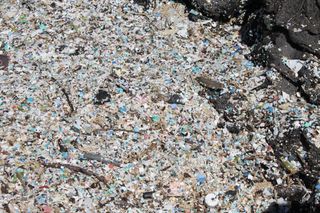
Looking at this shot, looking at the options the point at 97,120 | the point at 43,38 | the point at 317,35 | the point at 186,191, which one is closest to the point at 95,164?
the point at 97,120

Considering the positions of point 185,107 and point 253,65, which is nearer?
point 185,107

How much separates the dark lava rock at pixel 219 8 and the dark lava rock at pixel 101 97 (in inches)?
43.2

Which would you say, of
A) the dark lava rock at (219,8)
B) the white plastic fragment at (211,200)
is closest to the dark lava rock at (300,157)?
the white plastic fragment at (211,200)

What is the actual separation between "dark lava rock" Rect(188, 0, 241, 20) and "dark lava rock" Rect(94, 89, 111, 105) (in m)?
1.10

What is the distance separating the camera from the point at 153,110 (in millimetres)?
3504

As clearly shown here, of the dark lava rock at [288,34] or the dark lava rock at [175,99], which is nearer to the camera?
the dark lava rock at [175,99]

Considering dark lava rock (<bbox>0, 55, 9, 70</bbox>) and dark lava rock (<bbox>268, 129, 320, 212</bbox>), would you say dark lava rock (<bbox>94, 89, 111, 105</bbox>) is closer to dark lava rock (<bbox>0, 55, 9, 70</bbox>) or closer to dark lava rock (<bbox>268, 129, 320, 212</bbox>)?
dark lava rock (<bbox>0, 55, 9, 70</bbox>)

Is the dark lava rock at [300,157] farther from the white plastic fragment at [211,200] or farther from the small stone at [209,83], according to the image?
the small stone at [209,83]

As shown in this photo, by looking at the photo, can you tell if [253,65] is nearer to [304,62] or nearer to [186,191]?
[304,62]

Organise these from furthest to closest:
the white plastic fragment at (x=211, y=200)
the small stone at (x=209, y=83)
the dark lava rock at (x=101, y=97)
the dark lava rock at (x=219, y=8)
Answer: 1. the dark lava rock at (x=219, y=8)
2. the small stone at (x=209, y=83)
3. the dark lava rock at (x=101, y=97)
4. the white plastic fragment at (x=211, y=200)

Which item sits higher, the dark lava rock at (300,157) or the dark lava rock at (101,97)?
the dark lava rock at (300,157)

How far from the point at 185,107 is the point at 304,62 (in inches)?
34.2

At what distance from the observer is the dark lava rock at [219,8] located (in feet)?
13.6

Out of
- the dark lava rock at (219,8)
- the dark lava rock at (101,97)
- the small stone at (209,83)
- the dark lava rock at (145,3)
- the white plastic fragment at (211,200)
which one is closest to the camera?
the white plastic fragment at (211,200)
